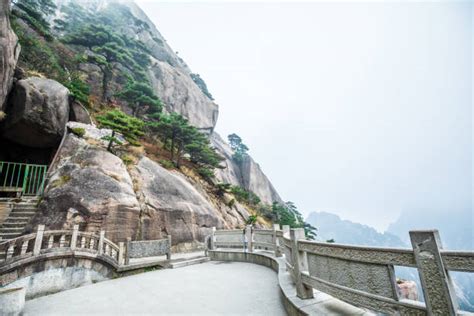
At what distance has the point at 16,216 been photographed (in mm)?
9969

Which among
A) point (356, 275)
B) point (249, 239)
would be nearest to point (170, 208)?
point (249, 239)

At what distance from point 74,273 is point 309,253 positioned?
8.51 m

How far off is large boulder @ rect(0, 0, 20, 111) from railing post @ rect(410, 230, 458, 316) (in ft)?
59.5

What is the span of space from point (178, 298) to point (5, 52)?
1580cm

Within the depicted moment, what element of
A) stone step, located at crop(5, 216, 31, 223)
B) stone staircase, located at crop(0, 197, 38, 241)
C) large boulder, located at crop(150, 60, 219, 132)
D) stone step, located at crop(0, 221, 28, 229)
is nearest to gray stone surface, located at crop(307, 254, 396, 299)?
stone staircase, located at crop(0, 197, 38, 241)

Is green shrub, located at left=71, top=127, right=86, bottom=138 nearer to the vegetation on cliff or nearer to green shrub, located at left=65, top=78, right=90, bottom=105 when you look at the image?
the vegetation on cliff

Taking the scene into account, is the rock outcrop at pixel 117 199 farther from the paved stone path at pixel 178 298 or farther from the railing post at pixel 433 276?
the railing post at pixel 433 276

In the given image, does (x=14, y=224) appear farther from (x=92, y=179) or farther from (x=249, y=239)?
(x=249, y=239)

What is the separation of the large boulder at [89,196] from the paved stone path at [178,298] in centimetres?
411

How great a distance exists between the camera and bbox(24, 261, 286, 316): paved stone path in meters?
4.51

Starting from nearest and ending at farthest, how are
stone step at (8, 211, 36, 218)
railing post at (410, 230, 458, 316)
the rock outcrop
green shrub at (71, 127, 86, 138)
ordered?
railing post at (410, 230, 458, 316) → stone step at (8, 211, 36, 218) → the rock outcrop → green shrub at (71, 127, 86, 138)

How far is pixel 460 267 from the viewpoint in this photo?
1662 mm

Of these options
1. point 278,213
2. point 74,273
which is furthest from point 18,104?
point 278,213

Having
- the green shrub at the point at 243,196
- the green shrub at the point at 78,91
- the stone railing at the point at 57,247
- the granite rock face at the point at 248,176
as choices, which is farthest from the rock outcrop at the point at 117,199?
the granite rock face at the point at 248,176
